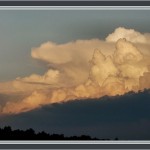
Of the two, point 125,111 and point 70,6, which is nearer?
point 70,6

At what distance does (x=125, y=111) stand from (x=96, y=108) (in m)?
0.25

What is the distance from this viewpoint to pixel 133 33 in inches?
128

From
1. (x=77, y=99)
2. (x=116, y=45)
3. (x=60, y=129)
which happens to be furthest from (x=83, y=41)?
(x=60, y=129)

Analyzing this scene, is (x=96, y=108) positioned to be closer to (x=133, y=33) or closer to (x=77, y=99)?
(x=77, y=99)

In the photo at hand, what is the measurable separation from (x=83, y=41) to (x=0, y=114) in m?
0.93

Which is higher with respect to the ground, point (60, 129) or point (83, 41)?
point (83, 41)

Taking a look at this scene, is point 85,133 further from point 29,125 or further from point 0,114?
point 0,114

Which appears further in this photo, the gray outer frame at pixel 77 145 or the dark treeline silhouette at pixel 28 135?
the dark treeline silhouette at pixel 28 135

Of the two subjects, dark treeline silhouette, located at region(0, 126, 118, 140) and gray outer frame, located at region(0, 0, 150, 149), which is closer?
gray outer frame, located at region(0, 0, 150, 149)

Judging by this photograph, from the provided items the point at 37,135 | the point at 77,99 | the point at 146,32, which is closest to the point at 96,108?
the point at 77,99

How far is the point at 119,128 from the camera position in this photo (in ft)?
10.4

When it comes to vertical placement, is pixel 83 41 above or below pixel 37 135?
above

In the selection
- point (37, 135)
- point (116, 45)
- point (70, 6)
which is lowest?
point (37, 135)

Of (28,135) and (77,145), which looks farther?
(28,135)
